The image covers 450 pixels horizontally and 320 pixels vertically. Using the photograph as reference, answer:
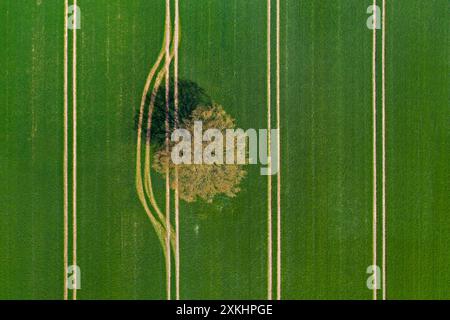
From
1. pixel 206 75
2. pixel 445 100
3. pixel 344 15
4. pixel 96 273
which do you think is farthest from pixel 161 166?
pixel 445 100

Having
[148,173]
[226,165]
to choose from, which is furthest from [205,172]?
[148,173]

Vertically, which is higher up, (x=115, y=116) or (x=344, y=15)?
(x=344, y=15)

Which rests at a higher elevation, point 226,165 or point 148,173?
point 226,165

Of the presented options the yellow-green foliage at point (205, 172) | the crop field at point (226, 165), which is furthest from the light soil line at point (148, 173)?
the yellow-green foliage at point (205, 172)

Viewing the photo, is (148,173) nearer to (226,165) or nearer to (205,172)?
(205,172)

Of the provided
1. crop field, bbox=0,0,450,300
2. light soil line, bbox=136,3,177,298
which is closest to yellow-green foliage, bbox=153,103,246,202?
crop field, bbox=0,0,450,300

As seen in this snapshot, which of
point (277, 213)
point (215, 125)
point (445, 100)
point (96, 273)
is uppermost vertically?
point (445, 100)

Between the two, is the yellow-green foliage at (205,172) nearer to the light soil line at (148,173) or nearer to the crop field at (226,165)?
the crop field at (226,165)
